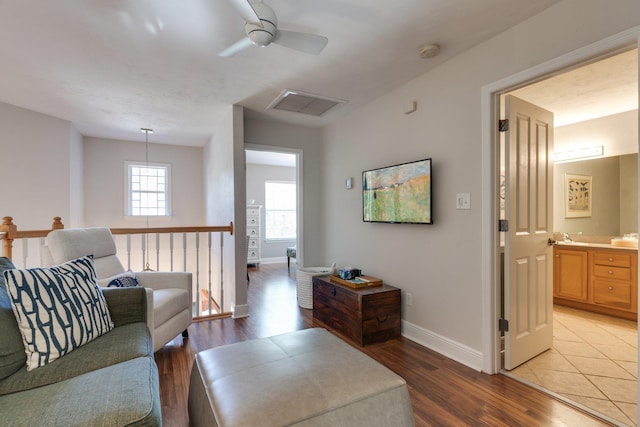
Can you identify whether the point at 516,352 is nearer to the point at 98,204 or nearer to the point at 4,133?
the point at 4,133

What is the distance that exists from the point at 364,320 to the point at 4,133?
15.5 ft

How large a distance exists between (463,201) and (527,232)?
1.79 ft

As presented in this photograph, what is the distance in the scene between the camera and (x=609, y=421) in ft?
5.48

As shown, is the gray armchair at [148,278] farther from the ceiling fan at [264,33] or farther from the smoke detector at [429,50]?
the smoke detector at [429,50]

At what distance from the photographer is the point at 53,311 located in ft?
4.57

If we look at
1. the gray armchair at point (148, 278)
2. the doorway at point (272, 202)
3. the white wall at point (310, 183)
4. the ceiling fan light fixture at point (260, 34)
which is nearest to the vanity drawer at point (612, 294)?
the white wall at point (310, 183)

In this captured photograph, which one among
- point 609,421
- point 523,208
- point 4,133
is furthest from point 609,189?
point 4,133

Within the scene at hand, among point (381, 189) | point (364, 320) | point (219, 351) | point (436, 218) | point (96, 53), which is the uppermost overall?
point (96, 53)

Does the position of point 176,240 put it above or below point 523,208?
below

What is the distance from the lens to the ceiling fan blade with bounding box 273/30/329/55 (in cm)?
167

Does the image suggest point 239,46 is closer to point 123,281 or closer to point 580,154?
point 123,281

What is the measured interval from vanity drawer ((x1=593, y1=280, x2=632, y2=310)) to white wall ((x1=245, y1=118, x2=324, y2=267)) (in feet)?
10.8

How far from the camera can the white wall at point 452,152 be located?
181 cm

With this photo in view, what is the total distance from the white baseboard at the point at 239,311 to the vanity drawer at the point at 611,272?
4.07m
